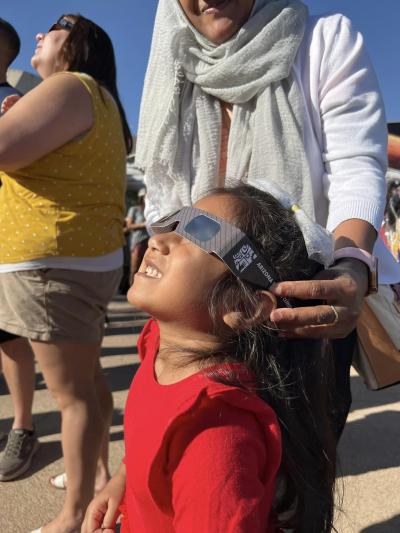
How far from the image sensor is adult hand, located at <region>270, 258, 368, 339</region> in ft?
3.17

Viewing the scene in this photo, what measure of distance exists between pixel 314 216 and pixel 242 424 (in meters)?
0.64

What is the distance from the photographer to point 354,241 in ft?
3.96

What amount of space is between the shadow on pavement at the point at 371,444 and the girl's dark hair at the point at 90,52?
6.79 ft

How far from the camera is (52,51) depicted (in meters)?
2.02

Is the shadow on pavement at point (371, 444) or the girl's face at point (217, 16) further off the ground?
the girl's face at point (217, 16)

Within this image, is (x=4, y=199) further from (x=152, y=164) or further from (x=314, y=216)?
(x=314, y=216)

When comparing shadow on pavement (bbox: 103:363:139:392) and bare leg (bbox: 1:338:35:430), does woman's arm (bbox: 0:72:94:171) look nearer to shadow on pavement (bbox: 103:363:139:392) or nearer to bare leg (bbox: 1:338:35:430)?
bare leg (bbox: 1:338:35:430)

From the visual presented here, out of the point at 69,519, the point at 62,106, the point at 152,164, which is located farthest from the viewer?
the point at 69,519

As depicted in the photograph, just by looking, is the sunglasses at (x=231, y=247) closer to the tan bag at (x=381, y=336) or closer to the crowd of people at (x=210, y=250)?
the crowd of people at (x=210, y=250)

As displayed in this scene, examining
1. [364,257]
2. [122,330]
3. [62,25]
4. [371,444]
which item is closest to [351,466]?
[371,444]

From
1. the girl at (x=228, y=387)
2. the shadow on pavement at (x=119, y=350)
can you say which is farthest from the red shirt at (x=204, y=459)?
the shadow on pavement at (x=119, y=350)

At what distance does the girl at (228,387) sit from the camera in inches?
37.7

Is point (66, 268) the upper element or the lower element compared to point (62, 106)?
lower

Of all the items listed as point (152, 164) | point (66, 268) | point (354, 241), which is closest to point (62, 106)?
point (152, 164)
